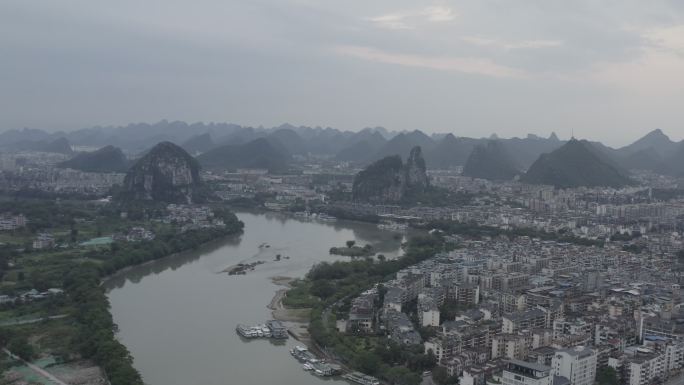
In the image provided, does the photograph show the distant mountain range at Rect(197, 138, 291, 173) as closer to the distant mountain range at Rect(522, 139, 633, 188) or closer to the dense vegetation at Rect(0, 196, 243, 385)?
the distant mountain range at Rect(522, 139, 633, 188)

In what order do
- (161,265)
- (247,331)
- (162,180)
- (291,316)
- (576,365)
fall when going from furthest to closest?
(162,180) < (161,265) < (291,316) < (247,331) < (576,365)

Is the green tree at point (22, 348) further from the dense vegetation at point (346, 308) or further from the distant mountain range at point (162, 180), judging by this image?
the distant mountain range at point (162, 180)

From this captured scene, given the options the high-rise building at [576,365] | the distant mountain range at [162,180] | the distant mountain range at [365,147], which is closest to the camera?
the high-rise building at [576,365]

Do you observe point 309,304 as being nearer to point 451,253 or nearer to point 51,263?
point 451,253

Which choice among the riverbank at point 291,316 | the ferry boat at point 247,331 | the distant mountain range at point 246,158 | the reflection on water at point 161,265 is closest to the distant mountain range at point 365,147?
the distant mountain range at point 246,158

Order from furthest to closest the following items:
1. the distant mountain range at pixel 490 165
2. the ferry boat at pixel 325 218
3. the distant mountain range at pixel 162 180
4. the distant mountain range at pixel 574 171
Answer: the distant mountain range at pixel 490 165, the distant mountain range at pixel 574 171, the distant mountain range at pixel 162 180, the ferry boat at pixel 325 218

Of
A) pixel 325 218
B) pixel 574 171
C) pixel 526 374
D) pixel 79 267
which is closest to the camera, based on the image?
pixel 526 374

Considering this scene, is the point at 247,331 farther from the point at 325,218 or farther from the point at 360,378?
the point at 325,218

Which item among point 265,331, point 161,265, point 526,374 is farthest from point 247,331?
point 161,265
